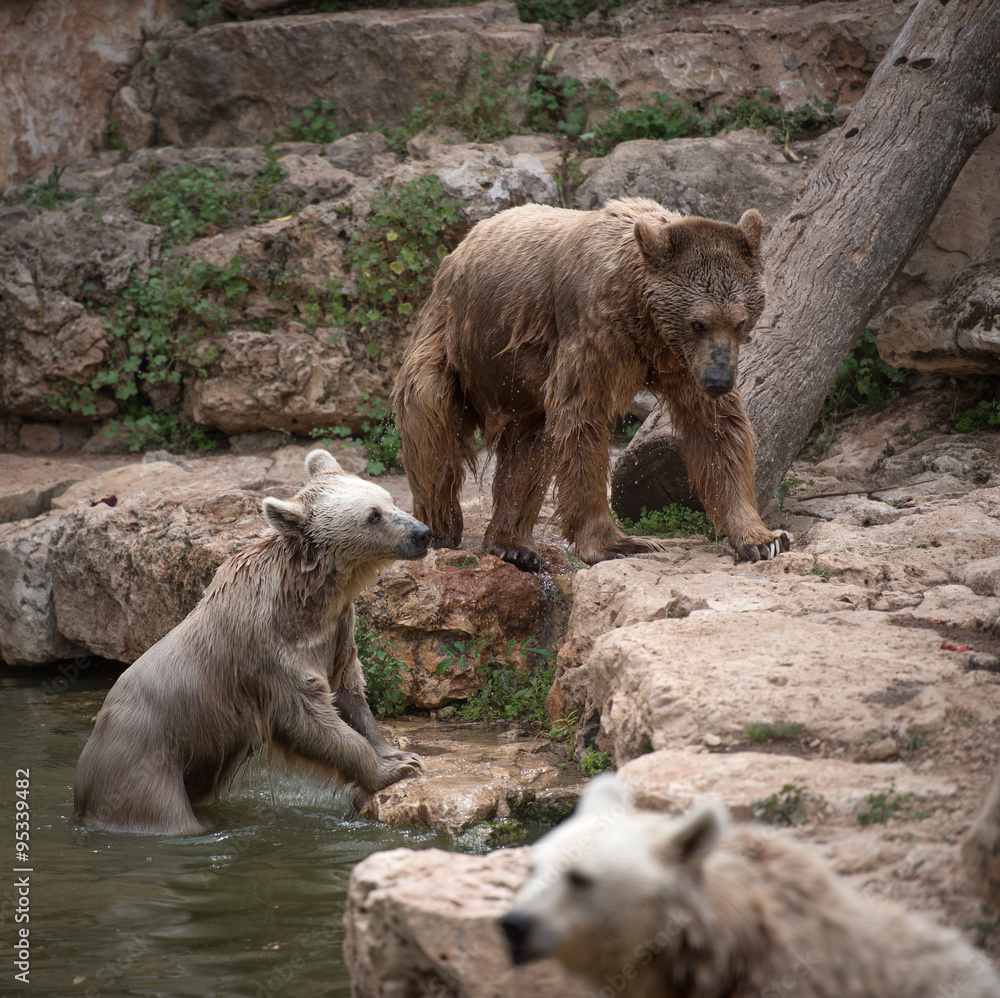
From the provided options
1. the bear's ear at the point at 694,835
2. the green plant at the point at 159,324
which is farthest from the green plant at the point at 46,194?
the bear's ear at the point at 694,835

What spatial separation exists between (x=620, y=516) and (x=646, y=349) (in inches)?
78.3

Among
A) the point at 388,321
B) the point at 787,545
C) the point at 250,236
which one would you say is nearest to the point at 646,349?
the point at 787,545

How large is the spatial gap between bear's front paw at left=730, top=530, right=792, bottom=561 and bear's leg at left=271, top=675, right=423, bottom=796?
224 centimetres

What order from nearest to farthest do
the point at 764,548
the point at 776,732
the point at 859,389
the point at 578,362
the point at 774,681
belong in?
1. the point at 776,732
2. the point at 774,681
3. the point at 764,548
4. the point at 578,362
5. the point at 859,389

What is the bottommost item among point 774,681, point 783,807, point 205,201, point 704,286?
point 783,807

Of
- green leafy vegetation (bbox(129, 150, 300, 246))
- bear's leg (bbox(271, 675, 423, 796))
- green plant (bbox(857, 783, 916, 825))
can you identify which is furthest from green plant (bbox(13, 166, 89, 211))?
green plant (bbox(857, 783, 916, 825))

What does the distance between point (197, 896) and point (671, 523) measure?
13.2 feet

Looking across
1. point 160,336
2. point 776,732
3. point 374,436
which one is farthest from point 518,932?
point 160,336

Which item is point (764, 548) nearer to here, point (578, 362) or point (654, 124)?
point (578, 362)

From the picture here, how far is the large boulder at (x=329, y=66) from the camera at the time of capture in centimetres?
1146

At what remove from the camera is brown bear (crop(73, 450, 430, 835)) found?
467cm

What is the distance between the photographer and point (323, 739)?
4.64 m

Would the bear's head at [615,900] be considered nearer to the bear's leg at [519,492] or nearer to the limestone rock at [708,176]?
the bear's leg at [519,492]

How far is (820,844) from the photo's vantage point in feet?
8.93
